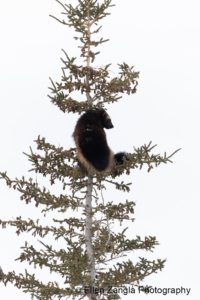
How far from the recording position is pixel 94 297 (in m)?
11.2

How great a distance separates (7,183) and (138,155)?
2.76m

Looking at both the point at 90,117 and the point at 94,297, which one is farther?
the point at 90,117

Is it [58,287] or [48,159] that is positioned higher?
[48,159]

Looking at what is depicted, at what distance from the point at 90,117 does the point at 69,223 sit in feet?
7.70

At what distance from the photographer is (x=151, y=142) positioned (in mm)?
11297

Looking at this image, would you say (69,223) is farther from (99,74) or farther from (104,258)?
(99,74)

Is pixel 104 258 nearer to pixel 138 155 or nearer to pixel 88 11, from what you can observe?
pixel 138 155

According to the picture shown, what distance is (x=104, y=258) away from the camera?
11.9 metres

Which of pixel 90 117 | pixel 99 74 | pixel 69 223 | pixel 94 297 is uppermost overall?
pixel 99 74

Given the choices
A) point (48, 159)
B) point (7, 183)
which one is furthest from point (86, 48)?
point (7, 183)

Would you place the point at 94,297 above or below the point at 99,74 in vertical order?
below

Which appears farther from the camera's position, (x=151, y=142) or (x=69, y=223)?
(x=69, y=223)

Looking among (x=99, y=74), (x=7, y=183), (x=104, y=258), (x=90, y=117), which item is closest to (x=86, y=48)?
(x=99, y=74)

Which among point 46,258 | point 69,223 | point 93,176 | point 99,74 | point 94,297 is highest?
point 99,74
